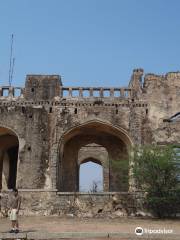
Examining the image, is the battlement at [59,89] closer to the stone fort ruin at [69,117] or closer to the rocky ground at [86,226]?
the stone fort ruin at [69,117]

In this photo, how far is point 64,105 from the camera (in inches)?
659

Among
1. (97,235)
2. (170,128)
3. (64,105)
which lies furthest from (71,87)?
(97,235)

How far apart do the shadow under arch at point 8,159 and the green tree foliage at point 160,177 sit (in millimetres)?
7441

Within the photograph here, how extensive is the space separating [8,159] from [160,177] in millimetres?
10046

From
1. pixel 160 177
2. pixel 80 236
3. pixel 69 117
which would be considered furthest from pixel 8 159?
pixel 80 236

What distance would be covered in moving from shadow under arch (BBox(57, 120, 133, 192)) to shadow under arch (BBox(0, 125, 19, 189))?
294cm

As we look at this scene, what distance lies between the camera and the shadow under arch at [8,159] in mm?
19141

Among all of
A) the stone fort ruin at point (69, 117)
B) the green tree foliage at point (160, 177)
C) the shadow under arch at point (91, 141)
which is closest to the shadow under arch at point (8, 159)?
the stone fort ruin at point (69, 117)

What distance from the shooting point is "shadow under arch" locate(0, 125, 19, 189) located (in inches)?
754

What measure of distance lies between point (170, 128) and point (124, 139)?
Answer: 2172 millimetres

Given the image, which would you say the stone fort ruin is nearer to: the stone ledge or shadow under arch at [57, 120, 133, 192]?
shadow under arch at [57, 120, 133, 192]

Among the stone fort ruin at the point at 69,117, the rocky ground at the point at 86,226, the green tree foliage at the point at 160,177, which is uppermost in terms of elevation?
the stone fort ruin at the point at 69,117

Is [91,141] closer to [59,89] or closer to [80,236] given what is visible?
[59,89]

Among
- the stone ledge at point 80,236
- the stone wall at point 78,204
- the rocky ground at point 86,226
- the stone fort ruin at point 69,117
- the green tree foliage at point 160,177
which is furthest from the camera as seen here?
the stone fort ruin at point 69,117
